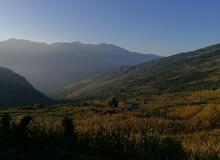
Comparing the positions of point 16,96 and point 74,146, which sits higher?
point 16,96

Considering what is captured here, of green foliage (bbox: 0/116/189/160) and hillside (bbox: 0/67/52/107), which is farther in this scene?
hillside (bbox: 0/67/52/107)

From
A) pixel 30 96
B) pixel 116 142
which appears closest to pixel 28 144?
pixel 116 142

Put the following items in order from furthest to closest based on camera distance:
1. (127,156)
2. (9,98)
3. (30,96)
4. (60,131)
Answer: (30,96) → (9,98) → (60,131) → (127,156)

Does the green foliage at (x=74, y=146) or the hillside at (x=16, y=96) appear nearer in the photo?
the green foliage at (x=74, y=146)

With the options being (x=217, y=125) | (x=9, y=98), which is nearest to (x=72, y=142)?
(x=217, y=125)

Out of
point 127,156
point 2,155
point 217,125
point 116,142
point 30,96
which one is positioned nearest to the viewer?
point 2,155

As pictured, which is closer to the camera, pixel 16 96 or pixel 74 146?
pixel 74 146

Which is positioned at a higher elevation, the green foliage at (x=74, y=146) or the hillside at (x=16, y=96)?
the hillside at (x=16, y=96)

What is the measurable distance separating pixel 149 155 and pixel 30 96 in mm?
175815

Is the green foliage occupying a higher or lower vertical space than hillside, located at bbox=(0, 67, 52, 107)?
lower

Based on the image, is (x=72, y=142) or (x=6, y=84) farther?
(x=6, y=84)

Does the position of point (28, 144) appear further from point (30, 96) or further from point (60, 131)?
point (30, 96)

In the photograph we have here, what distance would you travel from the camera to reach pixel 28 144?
10156mm

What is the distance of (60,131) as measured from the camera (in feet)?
38.7
